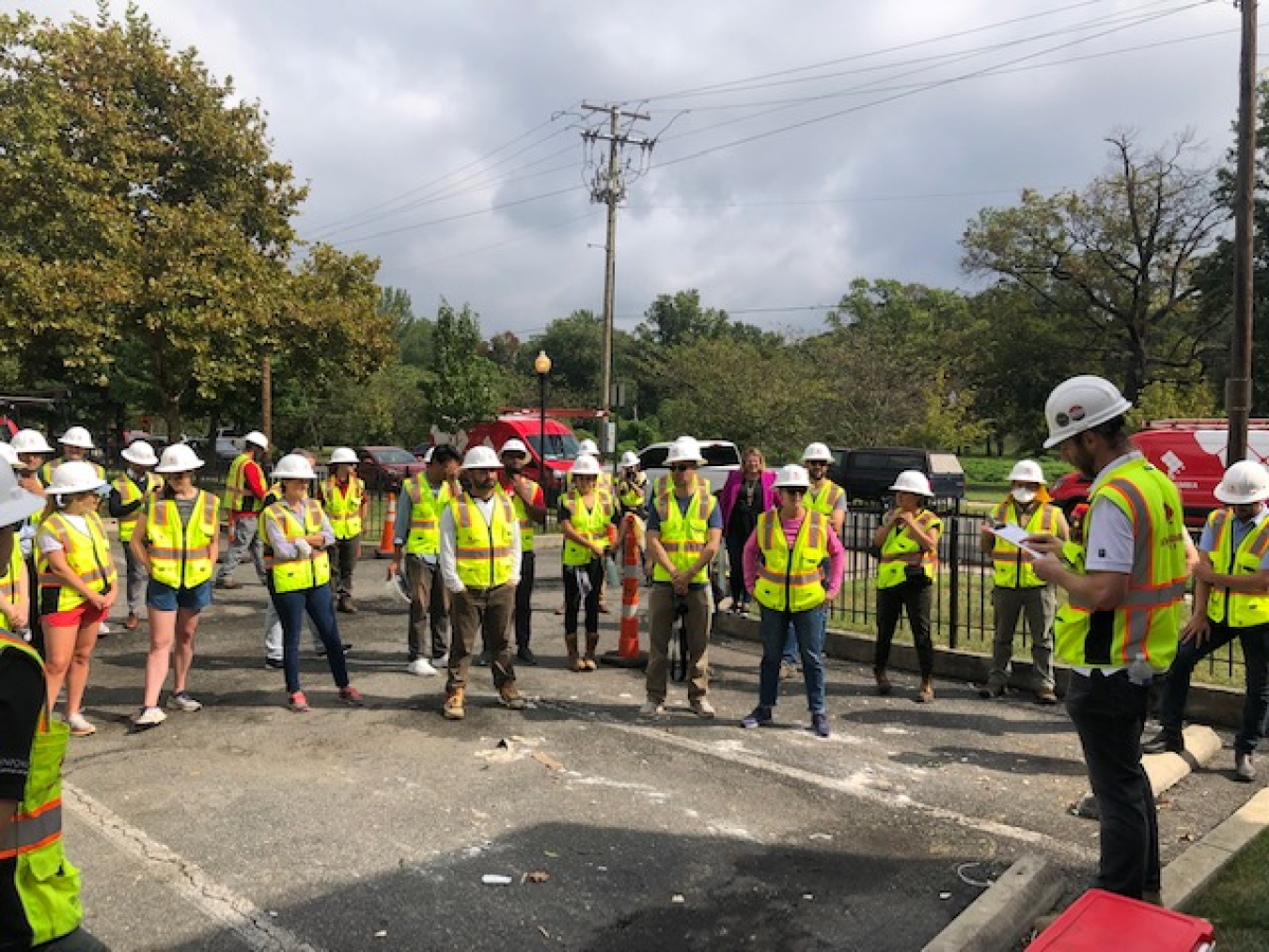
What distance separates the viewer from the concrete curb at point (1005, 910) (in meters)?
3.49

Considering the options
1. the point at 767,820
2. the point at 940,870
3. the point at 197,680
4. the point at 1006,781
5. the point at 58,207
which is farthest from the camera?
the point at 58,207

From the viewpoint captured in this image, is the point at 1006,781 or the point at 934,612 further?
the point at 934,612

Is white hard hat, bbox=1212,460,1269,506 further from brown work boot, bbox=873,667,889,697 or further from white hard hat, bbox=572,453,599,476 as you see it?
white hard hat, bbox=572,453,599,476

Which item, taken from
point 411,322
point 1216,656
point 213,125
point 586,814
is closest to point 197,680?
point 586,814

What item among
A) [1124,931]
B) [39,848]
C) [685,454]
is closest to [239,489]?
[685,454]

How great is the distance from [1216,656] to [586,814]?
633 centimetres

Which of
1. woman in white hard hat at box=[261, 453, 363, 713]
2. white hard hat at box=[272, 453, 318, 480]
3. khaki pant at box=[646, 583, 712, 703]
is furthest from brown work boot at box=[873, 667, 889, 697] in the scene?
white hard hat at box=[272, 453, 318, 480]

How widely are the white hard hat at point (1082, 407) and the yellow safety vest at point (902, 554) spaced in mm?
3801

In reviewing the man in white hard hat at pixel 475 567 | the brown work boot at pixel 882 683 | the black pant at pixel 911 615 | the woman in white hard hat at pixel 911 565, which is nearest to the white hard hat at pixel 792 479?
the woman in white hard hat at pixel 911 565

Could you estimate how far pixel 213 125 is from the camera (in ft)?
72.7

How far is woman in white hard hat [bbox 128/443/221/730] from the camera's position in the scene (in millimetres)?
6441

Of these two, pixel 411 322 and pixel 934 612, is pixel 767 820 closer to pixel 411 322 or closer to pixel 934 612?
pixel 934 612

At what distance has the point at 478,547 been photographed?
22.2 feet

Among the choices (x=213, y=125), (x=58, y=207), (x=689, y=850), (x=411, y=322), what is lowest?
(x=689, y=850)
